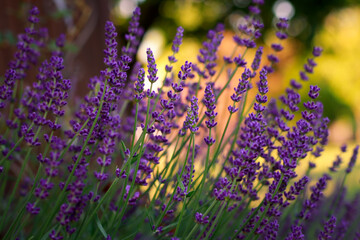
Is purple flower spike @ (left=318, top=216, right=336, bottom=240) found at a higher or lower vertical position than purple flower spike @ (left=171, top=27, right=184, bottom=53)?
lower

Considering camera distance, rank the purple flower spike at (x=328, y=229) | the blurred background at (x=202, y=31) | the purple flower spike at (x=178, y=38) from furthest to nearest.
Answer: the blurred background at (x=202, y=31) < the purple flower spike at (x=178, y=38) < the purple flower spike at (x=328, y=229)

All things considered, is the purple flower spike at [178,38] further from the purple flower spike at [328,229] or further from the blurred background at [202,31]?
the purple flower spike at [328,229]

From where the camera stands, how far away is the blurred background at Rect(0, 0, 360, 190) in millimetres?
4383

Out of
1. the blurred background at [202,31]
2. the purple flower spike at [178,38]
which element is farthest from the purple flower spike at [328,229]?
the blurred background at [202,31]

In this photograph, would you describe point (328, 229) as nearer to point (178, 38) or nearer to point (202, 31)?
point (178, 38)

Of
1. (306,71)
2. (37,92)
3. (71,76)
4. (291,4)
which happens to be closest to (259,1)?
(306,71)

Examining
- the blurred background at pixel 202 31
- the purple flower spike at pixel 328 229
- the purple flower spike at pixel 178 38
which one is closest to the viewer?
the purple flower spike at pixel 328 229

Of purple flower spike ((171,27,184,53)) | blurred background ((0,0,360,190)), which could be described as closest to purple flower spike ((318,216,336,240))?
purple flower spike ((171,27,184,53))

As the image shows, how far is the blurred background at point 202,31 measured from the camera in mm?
4383

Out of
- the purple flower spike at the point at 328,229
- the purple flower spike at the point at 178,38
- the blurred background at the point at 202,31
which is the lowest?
the purple flower spike at the point at 328,229

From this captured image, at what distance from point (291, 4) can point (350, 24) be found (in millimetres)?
8522

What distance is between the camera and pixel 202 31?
488 inches

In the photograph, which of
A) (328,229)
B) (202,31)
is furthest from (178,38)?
(202,31)

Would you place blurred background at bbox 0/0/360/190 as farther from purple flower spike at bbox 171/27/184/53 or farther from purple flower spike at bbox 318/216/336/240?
purple flower spike at bbox 318/216/336/240
